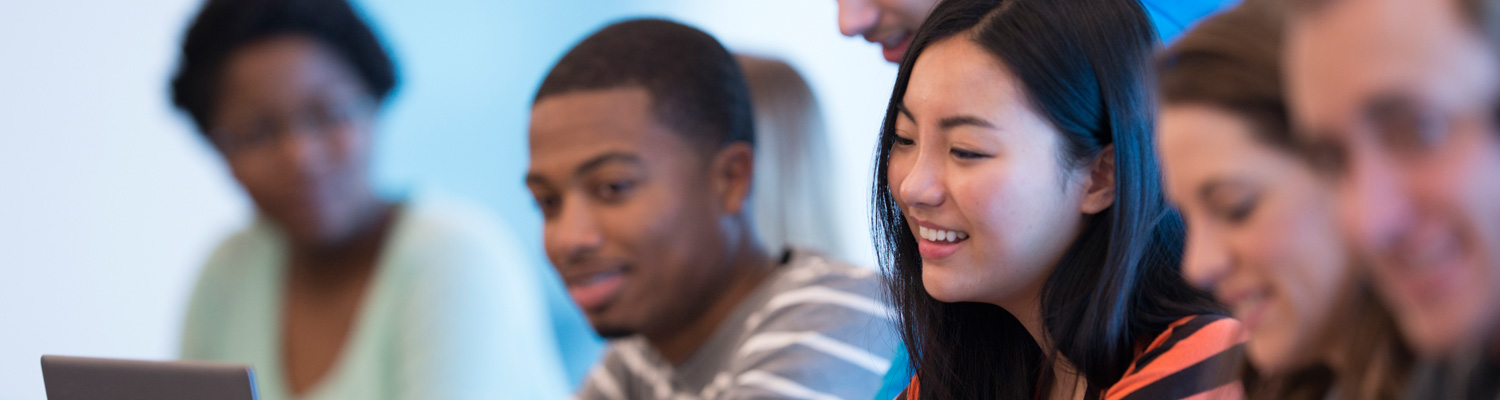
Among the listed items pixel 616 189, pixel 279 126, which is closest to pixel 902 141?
pixel 616 189

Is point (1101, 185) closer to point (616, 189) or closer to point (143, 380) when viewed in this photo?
point (616, 189)

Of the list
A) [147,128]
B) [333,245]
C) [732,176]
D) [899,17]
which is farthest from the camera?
[147,128]

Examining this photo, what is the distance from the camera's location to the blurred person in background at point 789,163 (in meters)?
1.43

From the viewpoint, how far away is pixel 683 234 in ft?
3.94

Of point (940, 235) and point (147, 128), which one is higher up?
point (940, 235)

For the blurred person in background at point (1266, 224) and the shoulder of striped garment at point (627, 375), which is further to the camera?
the shoulder of striped garment at point (627, 375)

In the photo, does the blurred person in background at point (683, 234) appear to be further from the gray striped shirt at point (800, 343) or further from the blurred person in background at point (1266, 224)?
the blurred person in background at point (1266, 224)

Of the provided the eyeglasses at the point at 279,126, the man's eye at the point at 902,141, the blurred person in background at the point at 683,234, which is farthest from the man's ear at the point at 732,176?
the eyeglasses at the point at 279,126

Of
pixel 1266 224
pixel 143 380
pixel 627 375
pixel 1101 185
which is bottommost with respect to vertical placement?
pixel 627 375

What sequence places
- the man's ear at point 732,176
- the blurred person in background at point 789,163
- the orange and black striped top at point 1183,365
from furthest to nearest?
the blurred person in background at point 789,163, the man's ear at point 732,176, the orange and black striped top at point 1183,365

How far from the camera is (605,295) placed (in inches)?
47.1

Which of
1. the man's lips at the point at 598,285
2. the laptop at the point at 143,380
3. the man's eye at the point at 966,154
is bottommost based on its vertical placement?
the man's lips at the point at 598,285

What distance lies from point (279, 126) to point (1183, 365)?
128 centimetres

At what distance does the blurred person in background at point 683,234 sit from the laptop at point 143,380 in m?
0.38
